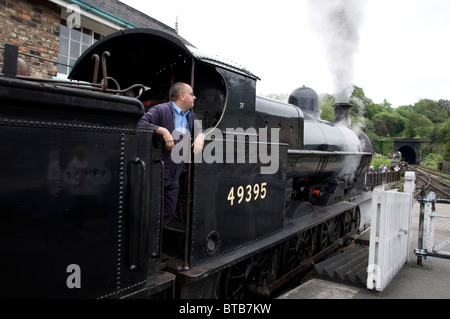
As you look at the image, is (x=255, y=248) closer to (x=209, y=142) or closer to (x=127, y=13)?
(x=209, y=142)

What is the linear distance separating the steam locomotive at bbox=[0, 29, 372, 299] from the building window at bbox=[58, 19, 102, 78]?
5.44 meters

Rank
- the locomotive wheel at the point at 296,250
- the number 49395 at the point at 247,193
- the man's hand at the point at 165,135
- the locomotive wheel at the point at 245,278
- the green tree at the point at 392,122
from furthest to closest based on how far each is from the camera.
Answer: the green tree at the point at 392,122, the locomotive wheel at the point at 296,250, the locomotive wheel at the point at 245,278, the number 49395 at the point at 247,193, the man's hand at the point at 165,135

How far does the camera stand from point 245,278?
337 cm

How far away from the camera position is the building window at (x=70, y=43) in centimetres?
843

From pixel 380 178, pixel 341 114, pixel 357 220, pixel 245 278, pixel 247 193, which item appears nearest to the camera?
pixel 247 193

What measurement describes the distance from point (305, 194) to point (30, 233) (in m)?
5.28

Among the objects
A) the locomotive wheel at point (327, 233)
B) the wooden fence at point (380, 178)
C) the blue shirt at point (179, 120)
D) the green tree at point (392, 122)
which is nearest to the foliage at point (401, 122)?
the green tree at point (392, 122)

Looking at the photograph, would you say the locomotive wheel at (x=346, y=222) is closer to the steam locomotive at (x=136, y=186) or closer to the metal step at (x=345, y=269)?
the metal step at (x=345, y=269)


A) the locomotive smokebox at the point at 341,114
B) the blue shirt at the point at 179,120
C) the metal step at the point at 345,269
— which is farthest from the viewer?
the locomotive smokebox at the point at 341,114

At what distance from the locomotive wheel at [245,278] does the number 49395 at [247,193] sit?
68cm

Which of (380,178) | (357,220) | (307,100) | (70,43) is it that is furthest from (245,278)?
(380,178)

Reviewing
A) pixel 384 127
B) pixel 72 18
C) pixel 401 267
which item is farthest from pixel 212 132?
pixel 384 127

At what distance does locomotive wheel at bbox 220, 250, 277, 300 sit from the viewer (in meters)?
3.19

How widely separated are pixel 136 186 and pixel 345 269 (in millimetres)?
3311
